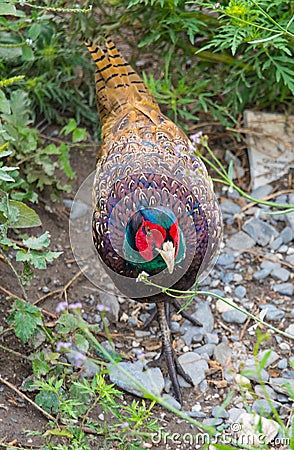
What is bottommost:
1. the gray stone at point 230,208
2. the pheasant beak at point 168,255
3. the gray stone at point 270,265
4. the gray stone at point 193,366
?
the gray stone at point 193,366

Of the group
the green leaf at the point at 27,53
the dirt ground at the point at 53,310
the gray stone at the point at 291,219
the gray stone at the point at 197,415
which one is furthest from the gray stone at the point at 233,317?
the green leaf at the point at 27,53

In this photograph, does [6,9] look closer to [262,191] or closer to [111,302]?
[111,302]

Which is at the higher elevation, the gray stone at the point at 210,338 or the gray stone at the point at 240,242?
the gray stone at the point at 240,242

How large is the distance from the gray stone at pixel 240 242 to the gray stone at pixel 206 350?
0.70 m

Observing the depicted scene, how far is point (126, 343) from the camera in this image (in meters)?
3.48

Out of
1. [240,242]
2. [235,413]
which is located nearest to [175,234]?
[235,413]

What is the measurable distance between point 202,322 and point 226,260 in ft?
1.52

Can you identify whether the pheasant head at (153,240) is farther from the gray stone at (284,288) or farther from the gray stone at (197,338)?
the gray stone at (284,288)

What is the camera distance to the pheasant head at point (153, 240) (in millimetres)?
2961

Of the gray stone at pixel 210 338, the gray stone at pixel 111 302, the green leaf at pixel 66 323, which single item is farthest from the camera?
the gray stone at pixel 111 302

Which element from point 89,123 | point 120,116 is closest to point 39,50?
point 89,123

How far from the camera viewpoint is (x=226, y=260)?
3891mm

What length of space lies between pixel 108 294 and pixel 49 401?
0.94 m

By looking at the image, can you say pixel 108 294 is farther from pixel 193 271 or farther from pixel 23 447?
pixel 23 447
